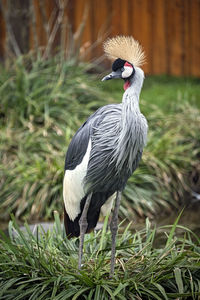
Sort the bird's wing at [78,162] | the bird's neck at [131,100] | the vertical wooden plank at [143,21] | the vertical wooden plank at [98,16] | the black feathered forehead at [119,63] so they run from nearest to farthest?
the bird's neck at [131,100] < the black feathered forehead at [119,63] < the bird's wing at [78,162] < the vertical wooden plank at [98,16] < the vertical wooden plank at [143,21]

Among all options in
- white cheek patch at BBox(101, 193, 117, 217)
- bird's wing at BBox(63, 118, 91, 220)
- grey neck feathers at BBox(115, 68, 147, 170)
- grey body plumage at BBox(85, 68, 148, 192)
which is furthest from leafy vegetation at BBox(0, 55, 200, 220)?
grey neck feathers at BBox(115, 68, 147, 170)

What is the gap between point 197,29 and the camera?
12.1m

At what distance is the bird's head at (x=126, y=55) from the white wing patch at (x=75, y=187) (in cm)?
57

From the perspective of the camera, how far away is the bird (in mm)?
3436

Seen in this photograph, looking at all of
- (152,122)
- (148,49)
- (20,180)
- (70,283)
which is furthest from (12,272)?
(148,49)

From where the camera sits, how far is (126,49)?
3.45 m

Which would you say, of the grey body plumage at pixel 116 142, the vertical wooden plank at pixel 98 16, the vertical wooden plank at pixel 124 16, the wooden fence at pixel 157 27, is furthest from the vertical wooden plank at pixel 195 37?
the grey body plumage at pixel 116 142

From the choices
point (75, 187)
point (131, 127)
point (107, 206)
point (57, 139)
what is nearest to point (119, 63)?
point (131, 127)

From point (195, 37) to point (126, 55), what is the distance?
9082 millimetres

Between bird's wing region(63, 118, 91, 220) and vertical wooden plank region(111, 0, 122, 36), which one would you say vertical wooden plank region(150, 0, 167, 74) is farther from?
bird's wing region(63, 118, 91, 220)

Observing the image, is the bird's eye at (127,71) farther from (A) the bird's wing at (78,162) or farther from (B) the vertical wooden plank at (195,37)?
(B) the vertical wooden plank at (195,37)

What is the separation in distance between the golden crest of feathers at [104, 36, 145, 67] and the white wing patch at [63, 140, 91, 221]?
673 mm

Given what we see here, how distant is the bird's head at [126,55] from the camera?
344 centimetres

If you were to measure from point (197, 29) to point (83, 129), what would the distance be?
9.12 m
